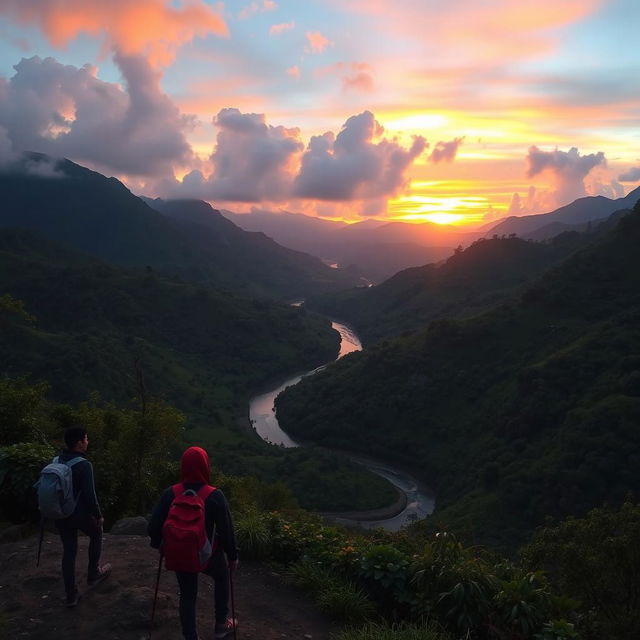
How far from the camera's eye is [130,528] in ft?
33.7

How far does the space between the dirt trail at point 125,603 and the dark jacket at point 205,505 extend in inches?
69.0

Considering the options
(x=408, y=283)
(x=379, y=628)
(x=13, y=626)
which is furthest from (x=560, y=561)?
(x=408, y=283)

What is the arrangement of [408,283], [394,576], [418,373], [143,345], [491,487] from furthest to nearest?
[408,283], [143,345], [418,373], [491,487], [394,576]

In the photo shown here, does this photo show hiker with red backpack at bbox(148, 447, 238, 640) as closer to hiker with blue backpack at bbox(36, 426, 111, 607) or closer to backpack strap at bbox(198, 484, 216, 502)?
backpack strap at bbox(198, 484, 216, 502)

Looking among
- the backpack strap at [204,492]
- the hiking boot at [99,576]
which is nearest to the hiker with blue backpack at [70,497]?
the hiking boot at [99,576]

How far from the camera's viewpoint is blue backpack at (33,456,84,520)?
6.34m

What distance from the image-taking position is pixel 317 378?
95.8m

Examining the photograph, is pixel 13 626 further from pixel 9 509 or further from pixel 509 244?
pixel 509 244

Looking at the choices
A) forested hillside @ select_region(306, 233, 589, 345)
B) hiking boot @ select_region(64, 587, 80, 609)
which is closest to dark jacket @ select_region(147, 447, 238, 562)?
hiking boot @ select_region(64, 587, 80, 609)

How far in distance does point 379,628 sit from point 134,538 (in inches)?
207

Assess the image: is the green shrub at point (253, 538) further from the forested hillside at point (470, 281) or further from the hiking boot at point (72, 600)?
the forested hillside at point (470, 281)

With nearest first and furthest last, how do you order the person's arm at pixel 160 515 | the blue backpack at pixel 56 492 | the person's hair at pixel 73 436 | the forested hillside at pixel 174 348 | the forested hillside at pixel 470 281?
the person's arm at pixel 160 515 → the blue backpack at pixel 56 492 → the person's hair at pixel 73 436 → the forested hillside at pixel 174 348 → the forested hillside at pixel 470 281

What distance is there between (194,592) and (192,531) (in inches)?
39.9

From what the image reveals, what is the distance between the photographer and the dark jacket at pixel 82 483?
261 inches
